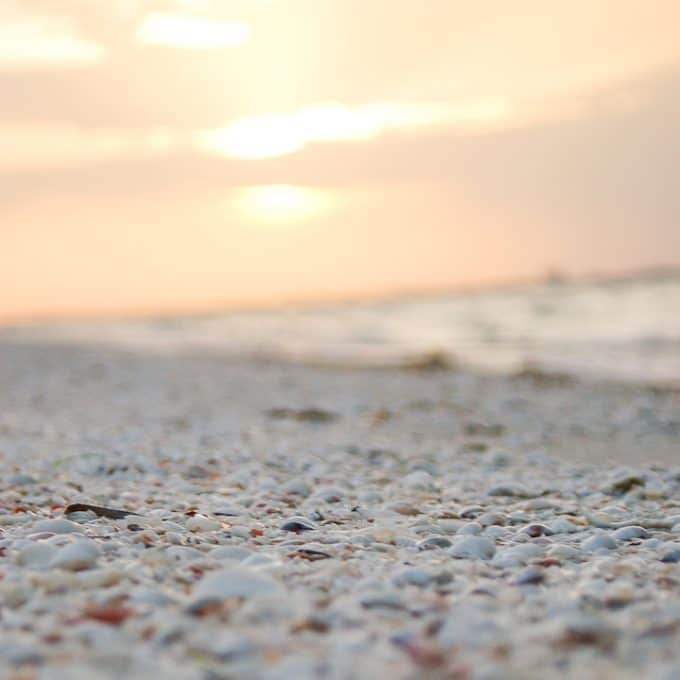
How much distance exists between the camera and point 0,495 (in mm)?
5043

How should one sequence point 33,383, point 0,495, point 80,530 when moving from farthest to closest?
point 33,383 < point 0,495 < point 80,530

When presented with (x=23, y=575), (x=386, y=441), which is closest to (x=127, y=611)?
(x=23, y=575)

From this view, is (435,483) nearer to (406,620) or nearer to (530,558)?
(530,558)

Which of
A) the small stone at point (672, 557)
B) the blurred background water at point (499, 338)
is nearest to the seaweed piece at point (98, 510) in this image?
the small stone at point (672, 557)

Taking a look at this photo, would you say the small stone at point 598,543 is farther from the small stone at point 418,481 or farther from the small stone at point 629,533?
the small stone at point 418,481

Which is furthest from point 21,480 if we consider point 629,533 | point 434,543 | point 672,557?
point 672,557

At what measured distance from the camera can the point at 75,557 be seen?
10.9ft

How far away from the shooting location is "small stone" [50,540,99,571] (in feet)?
10.8

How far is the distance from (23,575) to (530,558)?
2.00 meters

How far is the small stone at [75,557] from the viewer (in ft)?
10.8

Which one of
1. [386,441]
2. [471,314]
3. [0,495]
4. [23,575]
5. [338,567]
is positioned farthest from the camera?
[471,314]

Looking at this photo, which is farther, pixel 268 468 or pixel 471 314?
pixel 471 314

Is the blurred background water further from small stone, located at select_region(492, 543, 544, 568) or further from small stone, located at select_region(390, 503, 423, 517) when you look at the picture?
small stone, located at select_region(492, 543, 544, 568)

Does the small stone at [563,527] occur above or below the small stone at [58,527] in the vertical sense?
below
